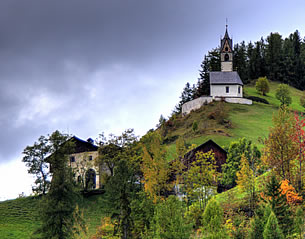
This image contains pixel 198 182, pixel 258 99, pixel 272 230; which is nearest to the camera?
pixel 272 230

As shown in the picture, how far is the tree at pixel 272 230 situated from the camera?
29.6 meters

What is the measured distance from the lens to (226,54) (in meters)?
108

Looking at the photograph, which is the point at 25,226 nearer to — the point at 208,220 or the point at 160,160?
the point at 160,160

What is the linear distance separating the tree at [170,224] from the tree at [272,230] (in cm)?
535

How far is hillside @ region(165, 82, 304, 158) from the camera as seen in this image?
72.8m

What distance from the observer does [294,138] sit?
40906 millimetres

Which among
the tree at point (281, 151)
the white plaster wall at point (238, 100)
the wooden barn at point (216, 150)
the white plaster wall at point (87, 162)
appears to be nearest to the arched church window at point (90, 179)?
the white plaster wall at point (87, 162)

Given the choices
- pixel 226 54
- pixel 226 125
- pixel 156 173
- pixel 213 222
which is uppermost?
pixel 226 54

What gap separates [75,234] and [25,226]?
16.9 metres

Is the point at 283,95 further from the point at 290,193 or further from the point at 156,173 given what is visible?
the point at 290,193

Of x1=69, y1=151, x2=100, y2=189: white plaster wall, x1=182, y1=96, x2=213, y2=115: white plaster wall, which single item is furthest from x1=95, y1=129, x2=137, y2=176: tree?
x1=182, y1=96, x2=213, y2=115: white plaster wall

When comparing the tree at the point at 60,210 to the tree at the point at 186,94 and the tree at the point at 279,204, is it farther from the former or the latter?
the tree at the point at 186,94

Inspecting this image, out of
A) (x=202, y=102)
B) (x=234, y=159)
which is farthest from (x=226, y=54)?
(x=234, y=159)

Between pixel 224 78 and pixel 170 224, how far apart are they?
Result: 2706 inches
